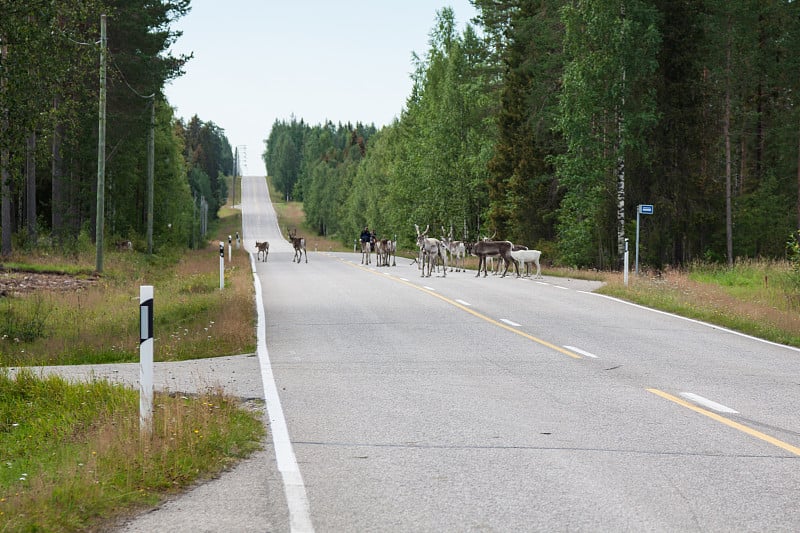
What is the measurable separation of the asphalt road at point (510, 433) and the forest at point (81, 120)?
7.58m

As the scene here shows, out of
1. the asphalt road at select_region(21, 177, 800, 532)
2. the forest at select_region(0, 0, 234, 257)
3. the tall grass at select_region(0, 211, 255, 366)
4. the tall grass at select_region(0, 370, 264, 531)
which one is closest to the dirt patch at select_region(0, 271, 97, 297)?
the tall grass at select_region(0, 211, 255, 366)

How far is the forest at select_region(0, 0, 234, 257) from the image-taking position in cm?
1806

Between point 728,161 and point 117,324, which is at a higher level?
point 728,161

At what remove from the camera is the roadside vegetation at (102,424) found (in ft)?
18.1

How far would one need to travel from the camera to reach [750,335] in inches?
627

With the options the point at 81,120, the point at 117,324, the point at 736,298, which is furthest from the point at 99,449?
the point at 81,120

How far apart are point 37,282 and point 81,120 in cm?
1772

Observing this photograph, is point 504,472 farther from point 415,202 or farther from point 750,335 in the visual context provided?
point 415,202

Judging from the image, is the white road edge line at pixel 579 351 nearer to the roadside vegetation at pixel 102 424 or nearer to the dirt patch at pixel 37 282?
the roadside vegetation at pixel 102 424

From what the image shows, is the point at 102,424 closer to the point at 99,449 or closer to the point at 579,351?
the point at 99,449

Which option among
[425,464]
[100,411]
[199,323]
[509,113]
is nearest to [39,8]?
[199,323]

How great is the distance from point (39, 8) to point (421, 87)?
5565 centimetres

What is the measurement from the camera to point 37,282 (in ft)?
85.7

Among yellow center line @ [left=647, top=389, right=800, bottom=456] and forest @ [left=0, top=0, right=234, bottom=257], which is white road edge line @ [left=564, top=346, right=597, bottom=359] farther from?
forest @ [left=0, top=0, right=234, bottom=257]
